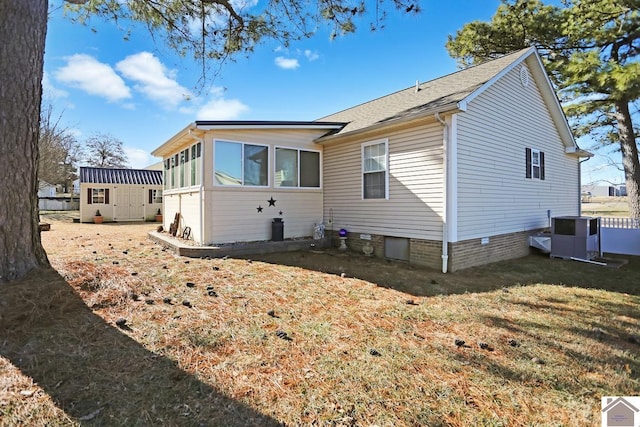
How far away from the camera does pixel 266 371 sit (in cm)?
271

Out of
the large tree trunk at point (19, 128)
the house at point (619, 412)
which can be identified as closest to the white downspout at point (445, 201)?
the house at point (619, 412)

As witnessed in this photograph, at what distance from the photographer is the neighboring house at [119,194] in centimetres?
1834

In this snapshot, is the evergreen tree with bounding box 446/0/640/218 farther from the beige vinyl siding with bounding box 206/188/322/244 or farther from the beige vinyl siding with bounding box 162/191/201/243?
the beige vinyl siding with bounding box 162/191/201/243

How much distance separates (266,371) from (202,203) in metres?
6.09

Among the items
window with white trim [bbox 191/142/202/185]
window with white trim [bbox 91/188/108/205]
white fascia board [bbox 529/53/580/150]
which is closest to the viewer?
window with white trim [bbox 191/142/202/185]

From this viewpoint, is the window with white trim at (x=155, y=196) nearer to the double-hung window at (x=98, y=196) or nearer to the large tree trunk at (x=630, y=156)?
the double-hung window at (x=98, y=196)

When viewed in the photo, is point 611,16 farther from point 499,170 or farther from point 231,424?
point 231,424

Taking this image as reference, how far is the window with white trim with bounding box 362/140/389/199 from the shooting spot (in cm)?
797

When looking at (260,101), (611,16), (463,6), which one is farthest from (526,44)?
(260,101)

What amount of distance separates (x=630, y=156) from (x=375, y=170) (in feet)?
38.6

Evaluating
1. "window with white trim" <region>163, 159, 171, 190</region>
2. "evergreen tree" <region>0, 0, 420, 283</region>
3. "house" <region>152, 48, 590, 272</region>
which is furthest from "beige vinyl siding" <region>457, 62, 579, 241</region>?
"window with white trim" <region>163, 159, 171, 190</region>

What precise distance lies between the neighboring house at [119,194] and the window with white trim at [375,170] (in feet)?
53.3

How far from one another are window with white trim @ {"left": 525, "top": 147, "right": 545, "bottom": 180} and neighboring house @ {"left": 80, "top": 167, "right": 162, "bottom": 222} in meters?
19.5

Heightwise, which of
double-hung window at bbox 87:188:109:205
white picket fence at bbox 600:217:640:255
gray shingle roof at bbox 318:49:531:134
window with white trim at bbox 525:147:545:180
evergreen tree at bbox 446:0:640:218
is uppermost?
evergreen tree at bbox 446:0:640:218
